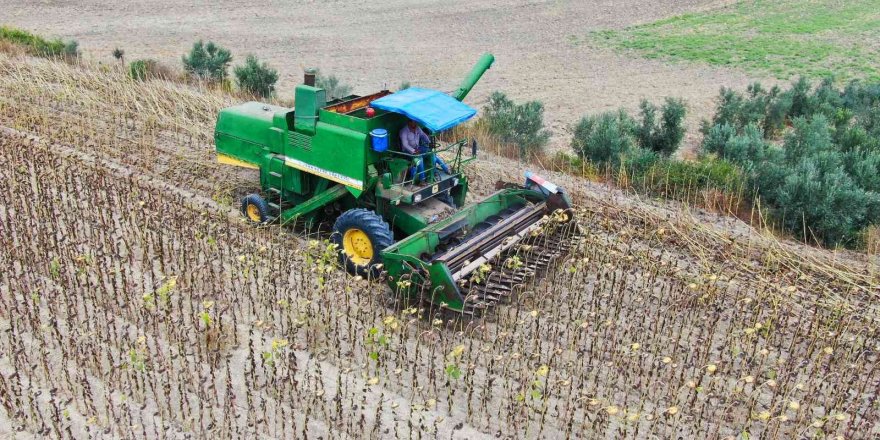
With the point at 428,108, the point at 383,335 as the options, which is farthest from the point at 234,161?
the point at 383,335

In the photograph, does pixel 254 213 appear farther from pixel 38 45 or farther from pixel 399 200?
pixel 38 45

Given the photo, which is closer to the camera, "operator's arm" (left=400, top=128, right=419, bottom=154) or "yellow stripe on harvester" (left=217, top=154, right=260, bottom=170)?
"operator's arm" (left=400, top=128, right=419, bottom=154)

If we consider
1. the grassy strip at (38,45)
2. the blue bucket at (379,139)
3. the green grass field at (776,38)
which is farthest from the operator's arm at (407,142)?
the green grass field at (776,38)

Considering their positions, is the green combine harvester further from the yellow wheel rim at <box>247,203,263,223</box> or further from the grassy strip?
the grassy strip

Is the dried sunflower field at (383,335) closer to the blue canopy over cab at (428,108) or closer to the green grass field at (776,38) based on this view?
the blue canopy over cab at (428,108)

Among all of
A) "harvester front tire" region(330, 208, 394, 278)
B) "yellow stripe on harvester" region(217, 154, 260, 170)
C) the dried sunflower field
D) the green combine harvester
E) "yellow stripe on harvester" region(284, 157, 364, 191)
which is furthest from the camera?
"yellow stripe on harvester" region(217, 154, 260, 170)

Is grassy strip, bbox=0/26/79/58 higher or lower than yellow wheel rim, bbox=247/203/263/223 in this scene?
higher

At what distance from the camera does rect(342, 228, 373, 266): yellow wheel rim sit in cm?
774

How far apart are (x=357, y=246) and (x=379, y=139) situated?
1.16 meters

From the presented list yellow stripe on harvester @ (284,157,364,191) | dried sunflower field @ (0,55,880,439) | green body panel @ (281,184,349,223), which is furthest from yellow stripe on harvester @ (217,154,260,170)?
green body panel @ (281,184,349,223)

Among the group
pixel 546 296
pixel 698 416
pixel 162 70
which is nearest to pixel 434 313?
pixel 546 296

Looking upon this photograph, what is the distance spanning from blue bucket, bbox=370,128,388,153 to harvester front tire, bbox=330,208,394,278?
665mm

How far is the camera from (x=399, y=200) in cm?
779

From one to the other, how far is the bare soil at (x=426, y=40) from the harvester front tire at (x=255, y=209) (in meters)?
7.20
